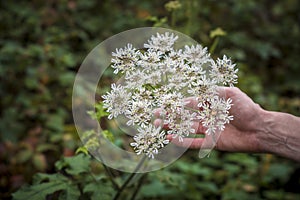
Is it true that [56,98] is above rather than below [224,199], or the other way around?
above

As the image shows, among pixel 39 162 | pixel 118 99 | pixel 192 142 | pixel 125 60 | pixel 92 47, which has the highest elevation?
pixel 92 47

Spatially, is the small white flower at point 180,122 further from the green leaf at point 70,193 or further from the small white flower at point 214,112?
the green leaf at point 70,193

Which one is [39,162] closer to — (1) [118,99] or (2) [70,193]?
(2) [70,193]

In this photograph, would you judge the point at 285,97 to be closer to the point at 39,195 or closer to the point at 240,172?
the point at 240,172

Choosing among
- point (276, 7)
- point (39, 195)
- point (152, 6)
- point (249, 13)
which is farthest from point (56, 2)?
point (39, 195)

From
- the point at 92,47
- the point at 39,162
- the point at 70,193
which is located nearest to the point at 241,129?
the point at 70,193

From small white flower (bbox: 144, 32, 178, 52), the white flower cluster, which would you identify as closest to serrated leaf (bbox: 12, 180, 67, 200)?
the white flower cluster

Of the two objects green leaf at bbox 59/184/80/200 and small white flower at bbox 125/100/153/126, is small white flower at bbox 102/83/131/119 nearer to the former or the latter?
small white flower at bbox 125/100/153/126
